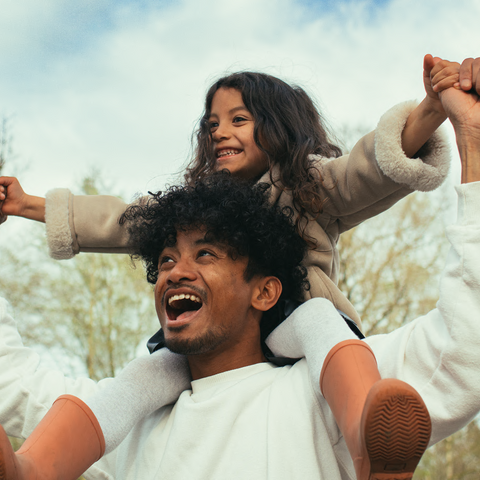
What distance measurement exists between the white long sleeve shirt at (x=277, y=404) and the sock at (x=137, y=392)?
0.29 ft

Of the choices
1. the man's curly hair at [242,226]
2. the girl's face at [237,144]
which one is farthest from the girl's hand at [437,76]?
the girl's face at [237,144]

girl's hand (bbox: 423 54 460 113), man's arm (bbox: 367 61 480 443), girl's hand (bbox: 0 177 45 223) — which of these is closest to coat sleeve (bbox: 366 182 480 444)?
man's arm (bbox: 367 61 480 443)

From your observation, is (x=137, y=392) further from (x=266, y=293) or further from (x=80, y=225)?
(x=80, y=225)

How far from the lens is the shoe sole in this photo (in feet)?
5.04

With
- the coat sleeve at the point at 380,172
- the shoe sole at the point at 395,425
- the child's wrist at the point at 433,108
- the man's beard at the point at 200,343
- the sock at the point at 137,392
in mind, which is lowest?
the shoe sole at the point at 395,425

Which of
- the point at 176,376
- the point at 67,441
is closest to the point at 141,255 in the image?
the point at 176,376

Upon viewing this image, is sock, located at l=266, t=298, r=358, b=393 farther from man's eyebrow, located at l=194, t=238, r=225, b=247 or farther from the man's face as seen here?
man's eyebrow, located at l=194, t=238, r=225, b=247

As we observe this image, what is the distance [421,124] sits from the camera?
2582mm

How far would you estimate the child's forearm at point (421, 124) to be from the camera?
2510 mm

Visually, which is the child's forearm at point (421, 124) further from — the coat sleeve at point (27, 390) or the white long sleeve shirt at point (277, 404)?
the coat sleeve at point (27, 390)

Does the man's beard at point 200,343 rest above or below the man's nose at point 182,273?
below

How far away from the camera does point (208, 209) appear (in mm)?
2812

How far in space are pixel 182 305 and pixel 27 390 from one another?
0.83 meters

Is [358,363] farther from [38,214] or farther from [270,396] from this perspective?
[38,214]
